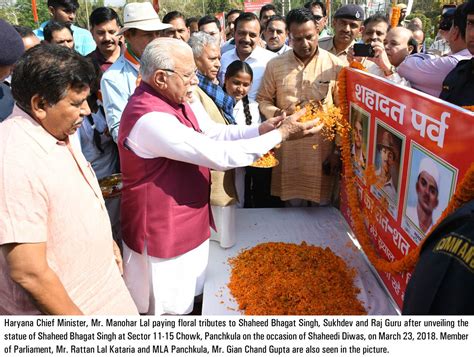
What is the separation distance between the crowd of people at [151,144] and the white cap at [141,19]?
16 millimetres

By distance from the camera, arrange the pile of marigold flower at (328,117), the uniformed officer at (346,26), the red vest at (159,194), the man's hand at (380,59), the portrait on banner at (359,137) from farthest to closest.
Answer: the uniformed officer at (346,26) → the man's hand at (380,59) → the pile of marigold flower at (328,117) → the portrait on banner at (359,137) → the red vest at (159,194)

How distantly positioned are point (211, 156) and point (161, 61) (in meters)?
0.62

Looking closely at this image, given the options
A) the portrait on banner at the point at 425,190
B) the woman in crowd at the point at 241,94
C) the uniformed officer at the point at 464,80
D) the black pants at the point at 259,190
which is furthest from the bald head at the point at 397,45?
the portrait on banner at the point at 425,190

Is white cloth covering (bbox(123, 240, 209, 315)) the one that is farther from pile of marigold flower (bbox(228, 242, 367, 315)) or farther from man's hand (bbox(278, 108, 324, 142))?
man's hand (bbox(278, 108, 324, 142))

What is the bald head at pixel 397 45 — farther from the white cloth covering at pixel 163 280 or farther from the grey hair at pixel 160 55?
the white cloth covering at pixel 163 280

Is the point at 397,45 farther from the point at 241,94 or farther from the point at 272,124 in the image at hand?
the point at 272,124

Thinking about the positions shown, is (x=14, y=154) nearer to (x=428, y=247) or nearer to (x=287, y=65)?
(x=428, y=247)

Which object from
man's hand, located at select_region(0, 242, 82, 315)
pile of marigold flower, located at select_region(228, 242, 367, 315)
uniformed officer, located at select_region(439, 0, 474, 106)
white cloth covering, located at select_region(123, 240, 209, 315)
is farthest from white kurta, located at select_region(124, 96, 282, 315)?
uniformed officer, located at select_region(439, 0, 474, 106)

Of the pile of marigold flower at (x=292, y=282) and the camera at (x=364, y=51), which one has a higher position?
the camera at (x=364, y=51)

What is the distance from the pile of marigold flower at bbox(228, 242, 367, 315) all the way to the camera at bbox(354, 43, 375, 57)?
179cm

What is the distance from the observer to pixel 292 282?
284 cm

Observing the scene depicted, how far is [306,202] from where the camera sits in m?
4.35

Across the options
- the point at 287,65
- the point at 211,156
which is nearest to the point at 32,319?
the point at 211,156

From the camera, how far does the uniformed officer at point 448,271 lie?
924mm
